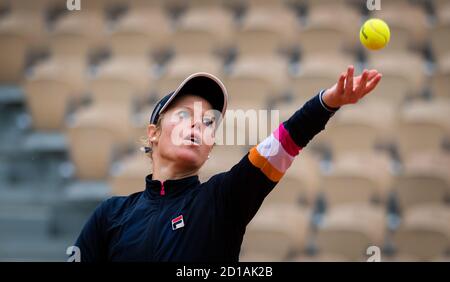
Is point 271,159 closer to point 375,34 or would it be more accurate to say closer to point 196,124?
point 196,124

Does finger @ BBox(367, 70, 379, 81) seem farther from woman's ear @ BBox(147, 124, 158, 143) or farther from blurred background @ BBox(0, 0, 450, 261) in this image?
blurred background @ BBox(0, 0, 450, 261)

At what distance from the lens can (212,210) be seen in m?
1.95

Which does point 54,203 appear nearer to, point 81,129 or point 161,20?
point 81,129

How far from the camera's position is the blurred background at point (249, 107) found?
4375 mm

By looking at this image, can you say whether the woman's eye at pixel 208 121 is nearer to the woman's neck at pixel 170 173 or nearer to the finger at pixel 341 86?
the woman's neck at pixel 170 173

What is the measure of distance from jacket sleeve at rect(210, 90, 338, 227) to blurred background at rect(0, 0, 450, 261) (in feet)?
7.67

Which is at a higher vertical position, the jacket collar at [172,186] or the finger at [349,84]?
the finger at [349,84]

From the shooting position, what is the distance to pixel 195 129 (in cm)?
210

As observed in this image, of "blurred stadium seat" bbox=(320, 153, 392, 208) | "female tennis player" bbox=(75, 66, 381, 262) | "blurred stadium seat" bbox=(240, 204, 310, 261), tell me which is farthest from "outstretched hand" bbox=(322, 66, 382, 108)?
"blurred stadium seat" bbox=(320, 153, 392, 208)

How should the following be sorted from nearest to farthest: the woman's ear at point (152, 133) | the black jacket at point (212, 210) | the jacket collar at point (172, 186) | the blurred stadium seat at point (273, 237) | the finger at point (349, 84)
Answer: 1. the finger at point (349, 84)
2. the black jacket at point (212, 210)
3. the jacket collar at point (172, 186)
4. the woman's ear at point (152, 133)
5. the blurred stadium seat at point (273, 237)

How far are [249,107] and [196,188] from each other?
2.84m

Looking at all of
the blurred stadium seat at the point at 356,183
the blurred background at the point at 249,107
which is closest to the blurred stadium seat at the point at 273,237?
the blurred background at the point at 249,107

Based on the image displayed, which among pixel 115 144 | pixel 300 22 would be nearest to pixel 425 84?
pixel 300 22

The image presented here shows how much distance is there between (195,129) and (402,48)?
3.70 m
